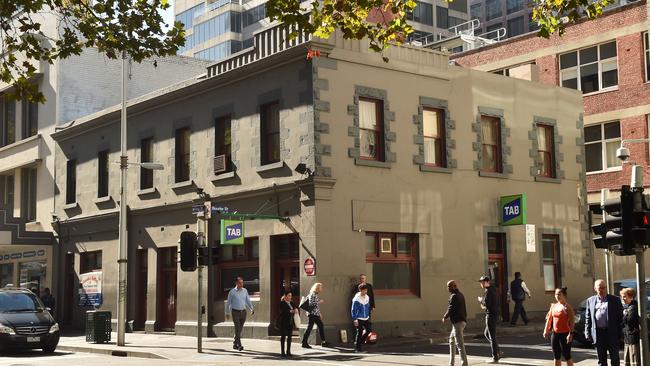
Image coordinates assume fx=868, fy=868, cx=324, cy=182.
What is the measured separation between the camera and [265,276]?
976 inches

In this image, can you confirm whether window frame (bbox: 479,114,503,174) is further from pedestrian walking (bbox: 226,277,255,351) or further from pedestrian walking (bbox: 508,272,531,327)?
pedestrian walking (bbox: 226,277,255,351)

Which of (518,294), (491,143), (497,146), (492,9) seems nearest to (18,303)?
(518,294)

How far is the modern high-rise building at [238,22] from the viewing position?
7981 cm

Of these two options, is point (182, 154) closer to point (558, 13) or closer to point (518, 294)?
point (518, 294)

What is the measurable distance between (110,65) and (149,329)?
14294 millimetres

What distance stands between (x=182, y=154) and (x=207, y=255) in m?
7.74

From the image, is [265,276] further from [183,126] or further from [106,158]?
[106,158]

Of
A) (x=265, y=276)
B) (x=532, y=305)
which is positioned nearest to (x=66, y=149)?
(x=265, y=276)

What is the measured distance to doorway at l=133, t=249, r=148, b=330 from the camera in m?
29.9

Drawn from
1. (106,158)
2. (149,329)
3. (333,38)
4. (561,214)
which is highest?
(333,38)

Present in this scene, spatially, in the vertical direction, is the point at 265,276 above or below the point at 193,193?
below

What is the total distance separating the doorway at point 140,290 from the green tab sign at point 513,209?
40.2ft

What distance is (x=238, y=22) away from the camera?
3238 inches

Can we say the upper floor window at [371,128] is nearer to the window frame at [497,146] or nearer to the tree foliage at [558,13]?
the window frame at [497,146]
